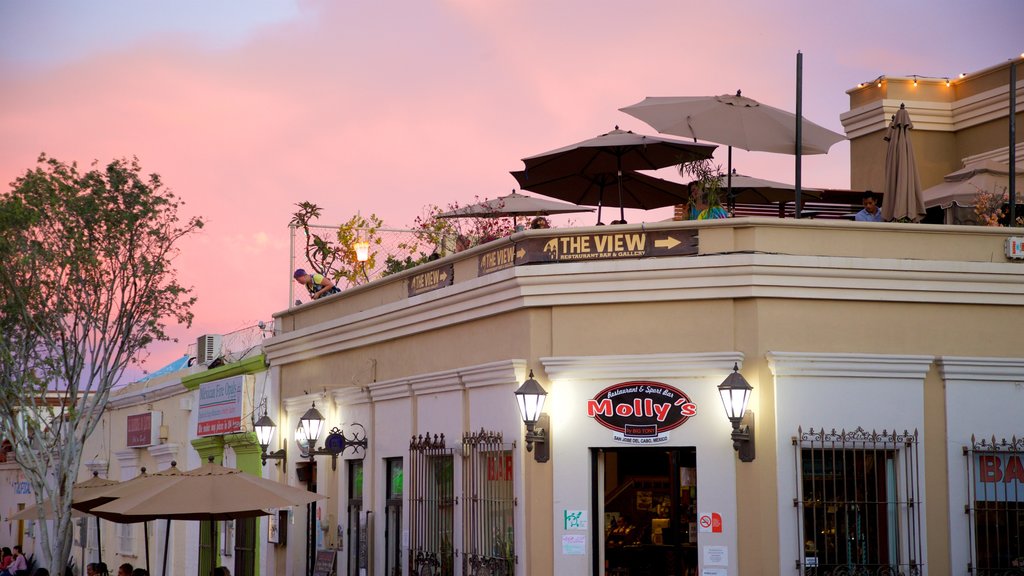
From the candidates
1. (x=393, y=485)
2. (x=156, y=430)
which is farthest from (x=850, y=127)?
(x=156, y=430)

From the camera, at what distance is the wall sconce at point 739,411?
42.1 feet

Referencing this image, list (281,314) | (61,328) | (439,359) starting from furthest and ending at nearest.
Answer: (61,328), (281,314), (439,359)

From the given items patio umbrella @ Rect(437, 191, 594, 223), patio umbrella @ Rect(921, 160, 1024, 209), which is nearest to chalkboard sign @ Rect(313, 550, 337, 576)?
patio umbrella @ Rect(437, 191, 594, 223)

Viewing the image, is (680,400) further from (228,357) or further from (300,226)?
(228,357)

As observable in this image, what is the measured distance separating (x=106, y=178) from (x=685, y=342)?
44.6 feet

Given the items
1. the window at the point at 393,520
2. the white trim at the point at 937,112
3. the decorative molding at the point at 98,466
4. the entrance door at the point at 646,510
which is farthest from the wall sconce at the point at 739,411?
the decorative molding at the point at 98,466

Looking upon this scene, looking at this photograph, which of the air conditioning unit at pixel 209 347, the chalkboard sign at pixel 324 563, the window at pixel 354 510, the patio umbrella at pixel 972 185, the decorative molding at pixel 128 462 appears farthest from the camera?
the decorative molding at pixel 128 462

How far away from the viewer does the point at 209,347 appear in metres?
25.9

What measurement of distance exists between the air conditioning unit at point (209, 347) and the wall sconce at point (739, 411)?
1488 centimetres

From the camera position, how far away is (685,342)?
1351cm

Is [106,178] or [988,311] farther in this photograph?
[106,178]

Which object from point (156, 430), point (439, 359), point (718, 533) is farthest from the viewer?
point (156, 430)

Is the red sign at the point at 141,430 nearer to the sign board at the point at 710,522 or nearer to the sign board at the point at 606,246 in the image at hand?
the sign board at the point at 606,246

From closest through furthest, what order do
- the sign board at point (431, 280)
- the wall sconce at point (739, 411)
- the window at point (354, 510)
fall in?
the wall sconce at point (739, 411)
the sign board at point (431, 280)
the window at point (354, 510)
